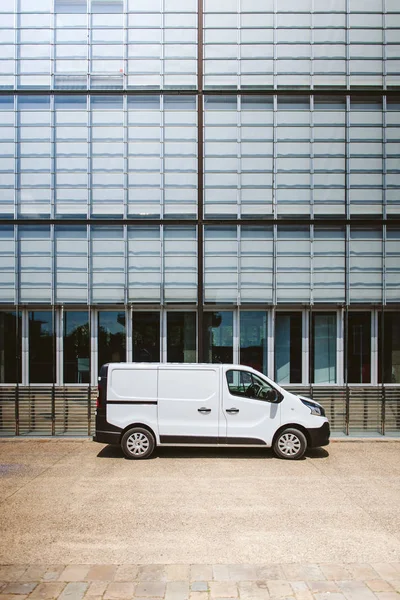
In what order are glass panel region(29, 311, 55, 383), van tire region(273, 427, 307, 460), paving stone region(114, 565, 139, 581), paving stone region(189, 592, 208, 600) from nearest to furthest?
paving stone region(189, 592, 208, 600) < paving stone region(114, 565, 139, 581) < van tire region(273, 427, 307, 460) < glass panel region(29, 311, 55, 383)

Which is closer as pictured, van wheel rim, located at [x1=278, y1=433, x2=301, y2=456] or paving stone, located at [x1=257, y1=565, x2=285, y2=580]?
paving stone, located at [x1=257, y1=565, x2=285, y2=580]

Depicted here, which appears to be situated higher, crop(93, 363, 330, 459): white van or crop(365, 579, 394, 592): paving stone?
crop(93, 363, 330, 459): white van

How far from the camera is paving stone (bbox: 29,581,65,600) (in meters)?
4.56

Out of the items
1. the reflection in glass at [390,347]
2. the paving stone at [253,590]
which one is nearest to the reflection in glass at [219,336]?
the reflection in glass at [390,347]

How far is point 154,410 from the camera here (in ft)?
33.2

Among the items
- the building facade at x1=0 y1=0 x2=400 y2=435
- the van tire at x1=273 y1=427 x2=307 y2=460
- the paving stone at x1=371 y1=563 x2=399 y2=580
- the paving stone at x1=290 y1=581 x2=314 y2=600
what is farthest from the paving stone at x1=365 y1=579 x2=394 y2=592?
the building facade at x1=0 y1=0 x2=400 y2=435

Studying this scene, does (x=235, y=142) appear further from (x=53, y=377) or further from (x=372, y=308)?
(x=53, y=377)

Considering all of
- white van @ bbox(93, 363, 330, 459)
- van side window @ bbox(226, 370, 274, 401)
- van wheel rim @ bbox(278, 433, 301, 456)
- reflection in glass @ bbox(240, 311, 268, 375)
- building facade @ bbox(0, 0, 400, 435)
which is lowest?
van wheel rim @ bbox(278, 433, 301, 456)

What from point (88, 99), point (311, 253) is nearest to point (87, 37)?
point (88, 99)

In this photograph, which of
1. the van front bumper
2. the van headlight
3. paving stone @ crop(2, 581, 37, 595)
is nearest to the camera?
paving stone @ crop(2, 581, 37, 595)

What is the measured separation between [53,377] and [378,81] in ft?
40.2

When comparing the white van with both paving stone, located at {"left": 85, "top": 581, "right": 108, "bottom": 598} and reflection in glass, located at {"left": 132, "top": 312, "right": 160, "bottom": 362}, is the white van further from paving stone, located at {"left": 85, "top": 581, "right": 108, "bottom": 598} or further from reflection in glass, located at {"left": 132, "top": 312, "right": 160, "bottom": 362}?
paving stone, located at {"left": 85, "top": 581, "right": 108, "bottom": 598}

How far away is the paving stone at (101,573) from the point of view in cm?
491

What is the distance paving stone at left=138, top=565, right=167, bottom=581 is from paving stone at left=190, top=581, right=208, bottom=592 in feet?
1.00
